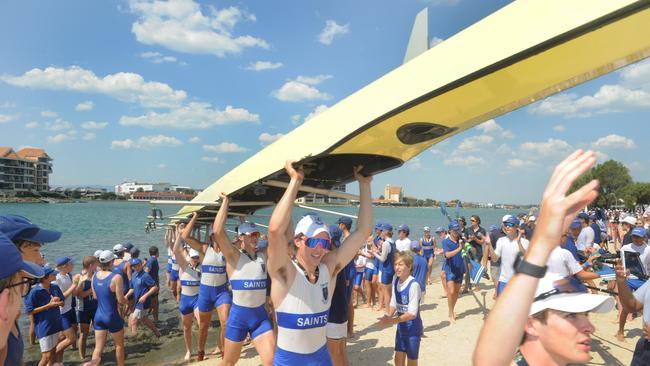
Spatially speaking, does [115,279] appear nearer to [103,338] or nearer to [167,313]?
[103,338]

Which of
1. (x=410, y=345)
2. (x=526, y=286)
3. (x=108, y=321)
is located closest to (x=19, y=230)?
(x=526, y=286)

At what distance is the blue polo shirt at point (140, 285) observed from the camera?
8.84m

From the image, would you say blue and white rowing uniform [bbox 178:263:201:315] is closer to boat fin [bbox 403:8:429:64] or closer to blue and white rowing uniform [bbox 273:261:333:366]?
blue and white rowing uniform [bbox 273:261:333:366]

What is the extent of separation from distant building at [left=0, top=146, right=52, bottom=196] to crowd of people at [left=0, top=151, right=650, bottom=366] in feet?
350

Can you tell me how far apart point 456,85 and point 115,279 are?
20.4 ft

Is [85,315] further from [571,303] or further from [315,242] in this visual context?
[571,303]

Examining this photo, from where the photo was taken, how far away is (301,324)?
119 inches

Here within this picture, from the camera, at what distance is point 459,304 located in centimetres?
1013

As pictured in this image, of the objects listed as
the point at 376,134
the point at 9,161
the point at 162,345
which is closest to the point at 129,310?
the point at 162,345

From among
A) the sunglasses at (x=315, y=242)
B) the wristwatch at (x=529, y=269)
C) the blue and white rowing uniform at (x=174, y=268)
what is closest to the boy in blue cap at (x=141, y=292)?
the blue and white rowing uniform at (x=174, y=268)

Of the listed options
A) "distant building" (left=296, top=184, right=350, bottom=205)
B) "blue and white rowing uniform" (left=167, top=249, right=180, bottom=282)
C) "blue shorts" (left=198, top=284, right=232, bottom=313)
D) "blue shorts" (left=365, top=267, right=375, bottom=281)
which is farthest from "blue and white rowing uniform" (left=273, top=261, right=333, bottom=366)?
"blue and white rowing uniform" (left=167, top=249, right=180, bottom=282)

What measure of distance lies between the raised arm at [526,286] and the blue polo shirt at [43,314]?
24.1 ft

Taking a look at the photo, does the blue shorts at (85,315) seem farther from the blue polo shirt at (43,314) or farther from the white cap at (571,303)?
the white cap at (571,303)

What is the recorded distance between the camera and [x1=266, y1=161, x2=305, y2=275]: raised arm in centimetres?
265
